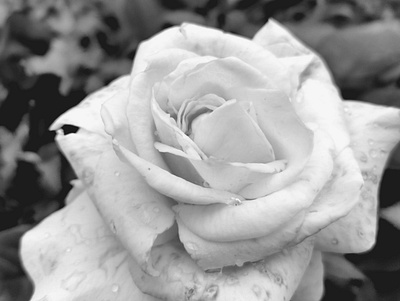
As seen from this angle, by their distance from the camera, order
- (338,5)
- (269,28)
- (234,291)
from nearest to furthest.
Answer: (234,291) → (269,28) → (338,5)

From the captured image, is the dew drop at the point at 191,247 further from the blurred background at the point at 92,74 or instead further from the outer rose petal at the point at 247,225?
the blurred background at the point at 92,74

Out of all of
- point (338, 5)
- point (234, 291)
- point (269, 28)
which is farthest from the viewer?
point (338, 5)

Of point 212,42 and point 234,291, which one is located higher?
point 212,42

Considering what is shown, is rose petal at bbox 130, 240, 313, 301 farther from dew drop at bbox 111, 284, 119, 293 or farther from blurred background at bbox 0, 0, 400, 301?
blurred background at bbox 0, 0, 400, 301

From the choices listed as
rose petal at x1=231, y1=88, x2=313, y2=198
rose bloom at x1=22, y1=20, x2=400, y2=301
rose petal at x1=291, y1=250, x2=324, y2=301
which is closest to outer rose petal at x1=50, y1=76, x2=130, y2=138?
rose bloom at x1=22, y1=20, x2=400, y2=301

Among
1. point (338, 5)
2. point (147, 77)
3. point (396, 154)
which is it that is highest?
point (147, 77)

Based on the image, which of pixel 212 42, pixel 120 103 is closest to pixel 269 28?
pixel 212 42

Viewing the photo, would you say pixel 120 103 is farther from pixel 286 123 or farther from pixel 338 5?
pixel 338 5
